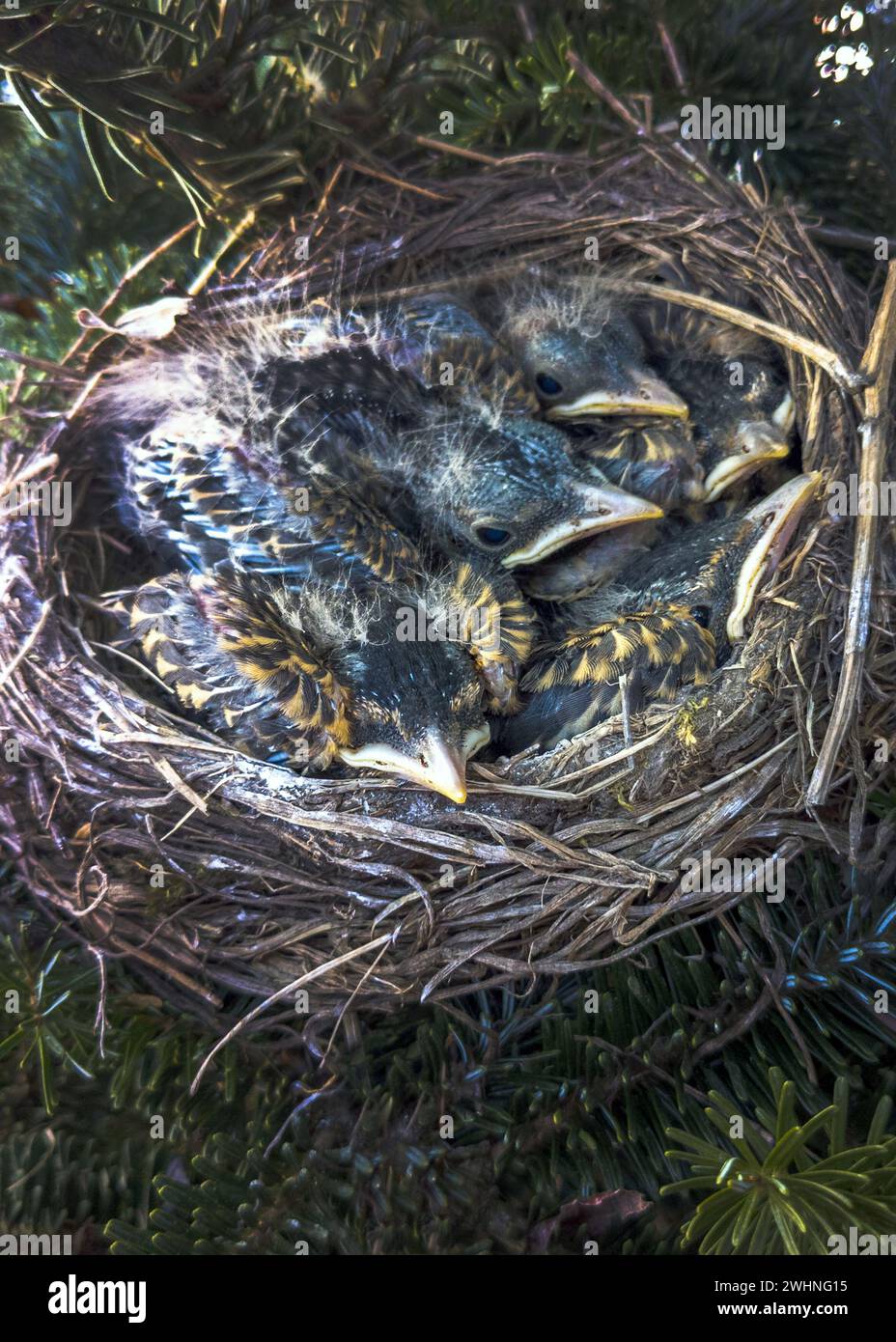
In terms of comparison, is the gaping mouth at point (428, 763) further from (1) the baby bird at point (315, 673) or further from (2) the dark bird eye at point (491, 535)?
(2) the dark bird eye at point (491, 535)

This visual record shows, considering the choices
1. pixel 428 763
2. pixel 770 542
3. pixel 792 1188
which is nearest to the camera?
pixel 792 1188

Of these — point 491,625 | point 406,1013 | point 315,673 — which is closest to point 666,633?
point 491,625

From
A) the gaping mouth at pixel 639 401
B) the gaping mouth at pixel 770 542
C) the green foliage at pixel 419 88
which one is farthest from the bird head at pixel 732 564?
the green foliage at pixel 419 88

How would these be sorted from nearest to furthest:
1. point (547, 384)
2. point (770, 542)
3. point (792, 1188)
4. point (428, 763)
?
point (792, 1188), point (428, 763), point (770, 542), point (547, 384)

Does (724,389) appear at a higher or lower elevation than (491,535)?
higher

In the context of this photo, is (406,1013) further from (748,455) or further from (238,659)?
(748,455)

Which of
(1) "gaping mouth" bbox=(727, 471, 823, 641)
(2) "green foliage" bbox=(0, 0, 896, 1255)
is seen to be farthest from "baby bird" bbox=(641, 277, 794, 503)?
(2) "green foliage" bbox=(0, 0, 896, 1255)

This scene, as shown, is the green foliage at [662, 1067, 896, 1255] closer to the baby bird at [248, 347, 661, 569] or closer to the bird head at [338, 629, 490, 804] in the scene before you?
the bird head at [338, 629, 490, 804]

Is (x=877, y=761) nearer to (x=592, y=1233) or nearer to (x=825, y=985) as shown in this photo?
(x=825, y=985)
